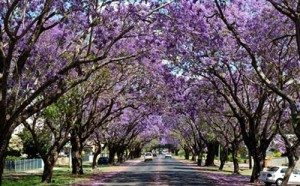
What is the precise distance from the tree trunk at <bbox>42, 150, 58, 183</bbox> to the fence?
52.2 ft

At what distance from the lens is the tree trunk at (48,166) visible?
34156 millimetres

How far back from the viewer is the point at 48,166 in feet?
113

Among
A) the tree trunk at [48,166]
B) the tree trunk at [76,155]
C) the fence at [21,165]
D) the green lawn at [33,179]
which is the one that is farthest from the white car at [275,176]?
the fence at [21,165]

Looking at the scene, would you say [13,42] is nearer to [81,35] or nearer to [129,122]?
[81,35]

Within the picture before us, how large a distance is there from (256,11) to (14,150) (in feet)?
127

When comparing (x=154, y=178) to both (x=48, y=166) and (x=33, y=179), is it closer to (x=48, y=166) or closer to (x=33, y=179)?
(x=33, y=179)

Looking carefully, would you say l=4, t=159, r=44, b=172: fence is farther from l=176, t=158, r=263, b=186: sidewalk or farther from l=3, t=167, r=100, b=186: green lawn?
l=176, t=158, r=263, b=186: sidewalk

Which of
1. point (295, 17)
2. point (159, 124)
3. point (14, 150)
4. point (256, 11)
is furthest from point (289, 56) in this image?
point (159, 124)

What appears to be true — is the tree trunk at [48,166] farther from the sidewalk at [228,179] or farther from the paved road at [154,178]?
the sidewalk at [228,179]

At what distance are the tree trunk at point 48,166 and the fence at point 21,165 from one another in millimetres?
15919

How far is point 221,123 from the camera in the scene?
61.6m

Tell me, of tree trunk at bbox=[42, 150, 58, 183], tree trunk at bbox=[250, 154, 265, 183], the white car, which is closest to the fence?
tree trunk at bbox=[42, 150, 58, 183]

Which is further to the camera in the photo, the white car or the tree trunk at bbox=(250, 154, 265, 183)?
the tree trunk at bbox=(250, 154, 265, 183)

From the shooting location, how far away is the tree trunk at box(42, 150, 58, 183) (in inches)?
1345
